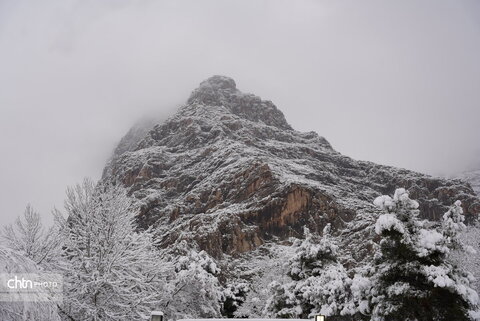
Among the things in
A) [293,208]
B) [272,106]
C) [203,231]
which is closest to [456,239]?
[203,231]

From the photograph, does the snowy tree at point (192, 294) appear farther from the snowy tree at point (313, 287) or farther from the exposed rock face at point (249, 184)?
the exposed rock face at point (249, 184)

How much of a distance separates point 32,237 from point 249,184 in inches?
3750

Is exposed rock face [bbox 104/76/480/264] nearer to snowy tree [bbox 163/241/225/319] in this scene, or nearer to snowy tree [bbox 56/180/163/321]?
snowy tree [bbox 163/241/225/319]

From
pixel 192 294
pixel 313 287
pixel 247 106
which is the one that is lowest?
pixel 192 294

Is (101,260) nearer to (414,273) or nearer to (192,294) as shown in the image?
(192,294)

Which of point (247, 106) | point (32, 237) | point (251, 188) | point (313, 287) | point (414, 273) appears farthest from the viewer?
point (247, 106)

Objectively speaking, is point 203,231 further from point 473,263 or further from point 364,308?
point 364,308

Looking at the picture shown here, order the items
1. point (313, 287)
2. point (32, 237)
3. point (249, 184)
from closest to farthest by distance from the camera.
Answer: point (32, 237) < point (313, 287) < point (249, 184)

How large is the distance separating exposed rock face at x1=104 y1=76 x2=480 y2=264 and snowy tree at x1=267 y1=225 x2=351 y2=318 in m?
56.0

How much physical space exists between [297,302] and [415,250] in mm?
10767

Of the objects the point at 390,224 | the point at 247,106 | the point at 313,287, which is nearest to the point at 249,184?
the point at 247,106

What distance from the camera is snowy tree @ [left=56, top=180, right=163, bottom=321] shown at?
15164 mm

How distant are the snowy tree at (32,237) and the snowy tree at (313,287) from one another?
43.4 feet

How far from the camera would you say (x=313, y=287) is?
2264 centimetres
